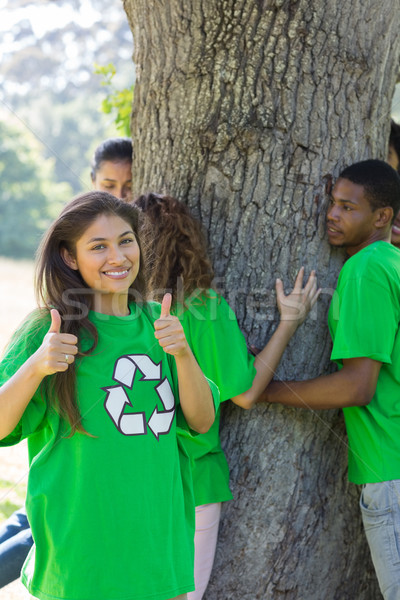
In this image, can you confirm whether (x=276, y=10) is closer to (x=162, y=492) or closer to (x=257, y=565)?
(x=162, y=492)

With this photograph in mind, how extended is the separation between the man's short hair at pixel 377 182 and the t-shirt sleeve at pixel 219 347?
2.70 ft

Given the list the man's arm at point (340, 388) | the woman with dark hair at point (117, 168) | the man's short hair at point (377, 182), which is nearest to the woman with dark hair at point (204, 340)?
the man's arm at point (340, 388)

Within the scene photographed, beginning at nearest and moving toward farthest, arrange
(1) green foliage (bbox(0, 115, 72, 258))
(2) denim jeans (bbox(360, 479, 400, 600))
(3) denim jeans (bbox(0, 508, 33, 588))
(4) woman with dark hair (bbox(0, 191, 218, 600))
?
(4) woman with dark hair (bbox(0, 191, 218, 600)) < (2) denim jeans (bbox(360, 479, 400, 600)) < (3) denim jeans (bbox(0, 508, 33, 588)) < (1) green foliage (bbox(0, 115, 72, 258))

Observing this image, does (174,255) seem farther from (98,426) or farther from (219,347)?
(98,426)

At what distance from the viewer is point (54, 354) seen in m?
2.01

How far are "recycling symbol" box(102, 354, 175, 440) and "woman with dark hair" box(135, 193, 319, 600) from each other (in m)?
0.41

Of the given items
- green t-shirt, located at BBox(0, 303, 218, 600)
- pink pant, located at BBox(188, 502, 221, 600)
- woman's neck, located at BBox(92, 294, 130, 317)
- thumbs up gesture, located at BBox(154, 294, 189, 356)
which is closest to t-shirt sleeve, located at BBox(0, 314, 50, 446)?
green t-shirt, located at BBox(0, 303, 218, 600)

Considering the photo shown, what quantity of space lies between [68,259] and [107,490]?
82cm

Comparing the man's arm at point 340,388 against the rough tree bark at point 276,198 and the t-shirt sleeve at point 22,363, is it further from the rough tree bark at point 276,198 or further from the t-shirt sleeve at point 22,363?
the t-shirt sleeve at point 22,363

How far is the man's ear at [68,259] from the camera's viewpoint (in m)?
→ 2.43

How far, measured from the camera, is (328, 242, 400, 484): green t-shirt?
2.71 m

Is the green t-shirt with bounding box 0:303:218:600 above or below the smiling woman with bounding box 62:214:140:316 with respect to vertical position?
below

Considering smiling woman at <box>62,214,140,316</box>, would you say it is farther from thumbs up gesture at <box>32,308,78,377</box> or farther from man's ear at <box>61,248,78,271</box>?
thumbs up gesture at <box>32,308,78,377</box>

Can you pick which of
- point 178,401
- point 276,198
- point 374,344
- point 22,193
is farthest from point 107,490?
point 22,193
